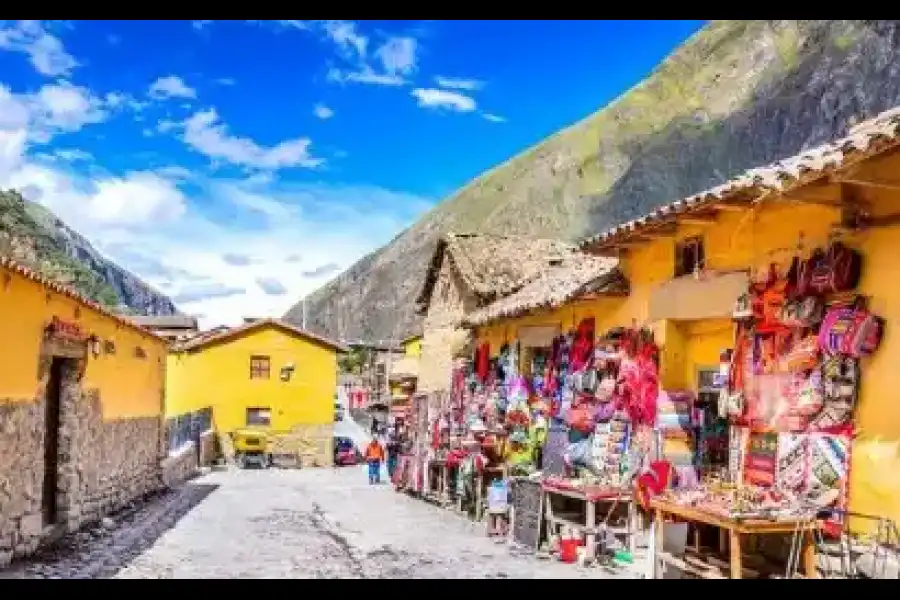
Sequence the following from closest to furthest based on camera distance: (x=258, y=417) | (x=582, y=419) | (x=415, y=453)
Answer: (x=582, y=419)
(x=415, y=453)
(x=258, y=417)

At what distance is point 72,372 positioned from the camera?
1380 centimetres

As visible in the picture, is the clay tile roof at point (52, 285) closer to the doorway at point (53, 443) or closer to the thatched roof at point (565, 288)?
the doorway at point (53, 443)

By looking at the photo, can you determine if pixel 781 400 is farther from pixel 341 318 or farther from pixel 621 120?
pixel 621 120

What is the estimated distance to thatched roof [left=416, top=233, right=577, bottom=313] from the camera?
71.0 ft

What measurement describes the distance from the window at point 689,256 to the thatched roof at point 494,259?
10.3 metres

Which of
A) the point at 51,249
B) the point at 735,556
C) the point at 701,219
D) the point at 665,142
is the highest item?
the point at 665,142

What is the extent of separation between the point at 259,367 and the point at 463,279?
17601 mm

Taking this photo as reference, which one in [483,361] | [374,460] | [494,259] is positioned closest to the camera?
[483,361]

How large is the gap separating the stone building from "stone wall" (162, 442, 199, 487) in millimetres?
6342

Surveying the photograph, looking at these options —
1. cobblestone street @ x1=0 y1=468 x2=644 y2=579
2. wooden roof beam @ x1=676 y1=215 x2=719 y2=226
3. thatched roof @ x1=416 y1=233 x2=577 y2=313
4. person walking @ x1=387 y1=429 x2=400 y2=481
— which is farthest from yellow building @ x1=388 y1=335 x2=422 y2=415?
wooden roof beam @ x1=676 y1=215 x2=719 y2=226

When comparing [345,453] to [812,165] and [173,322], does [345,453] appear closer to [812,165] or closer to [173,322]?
[173,322]

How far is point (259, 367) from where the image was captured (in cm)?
3769

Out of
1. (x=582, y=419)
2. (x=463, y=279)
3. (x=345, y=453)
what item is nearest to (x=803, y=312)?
(x=582, y=419)
